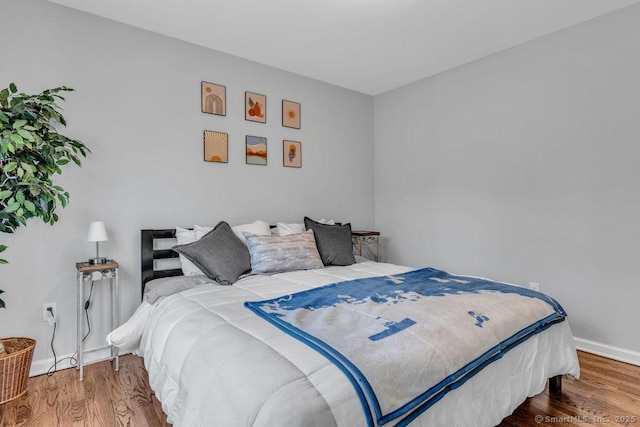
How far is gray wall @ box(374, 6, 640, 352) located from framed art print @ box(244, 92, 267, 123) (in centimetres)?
180

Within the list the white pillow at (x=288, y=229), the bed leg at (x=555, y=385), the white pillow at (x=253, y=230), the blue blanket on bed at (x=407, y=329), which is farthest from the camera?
the white pillow at (x=288, y=229)

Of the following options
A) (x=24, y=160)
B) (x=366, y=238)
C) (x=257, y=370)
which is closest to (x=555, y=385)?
(x=257, y=370)

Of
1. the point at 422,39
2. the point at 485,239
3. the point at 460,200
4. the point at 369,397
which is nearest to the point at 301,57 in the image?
the point at 422,39

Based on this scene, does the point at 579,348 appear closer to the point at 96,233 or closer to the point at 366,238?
the point at 366,238

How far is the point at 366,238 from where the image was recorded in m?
4.36

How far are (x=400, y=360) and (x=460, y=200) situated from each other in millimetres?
2819

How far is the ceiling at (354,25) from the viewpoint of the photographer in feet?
8.39

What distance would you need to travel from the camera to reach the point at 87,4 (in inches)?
99.8

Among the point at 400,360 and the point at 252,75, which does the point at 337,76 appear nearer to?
the point at 252,75

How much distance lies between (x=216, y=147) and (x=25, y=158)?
1512mm

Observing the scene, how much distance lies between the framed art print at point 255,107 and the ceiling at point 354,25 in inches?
14.7

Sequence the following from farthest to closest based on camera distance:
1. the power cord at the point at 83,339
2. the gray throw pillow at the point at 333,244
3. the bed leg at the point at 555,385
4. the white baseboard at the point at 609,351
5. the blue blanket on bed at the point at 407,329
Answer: the gray throw pillow at the point at 333,244 < the white baseboard at the point at 609,351 < the power cord at the point at 83,339 < the bed leg at the point at 555,385 < the blue blanket on bed at the point at 407,329

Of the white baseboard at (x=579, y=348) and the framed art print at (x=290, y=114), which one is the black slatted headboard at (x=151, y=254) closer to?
the white baseboard at (x=579, y=348)

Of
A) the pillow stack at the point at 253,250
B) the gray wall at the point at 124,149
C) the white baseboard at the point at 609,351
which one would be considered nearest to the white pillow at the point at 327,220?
the gray wall at the point at 124,149
